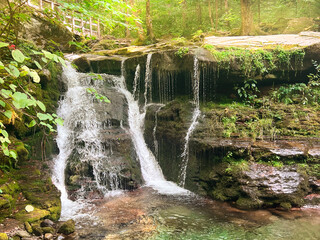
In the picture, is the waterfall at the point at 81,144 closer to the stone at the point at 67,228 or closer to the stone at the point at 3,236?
the stone at the point at 67,228

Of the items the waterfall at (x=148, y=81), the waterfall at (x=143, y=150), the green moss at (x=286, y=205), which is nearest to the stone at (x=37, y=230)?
the waterfall at (x=143, y=150)

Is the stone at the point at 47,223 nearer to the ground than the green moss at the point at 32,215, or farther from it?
nearer to the ground

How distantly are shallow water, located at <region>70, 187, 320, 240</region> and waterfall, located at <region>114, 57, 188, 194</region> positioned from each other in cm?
134

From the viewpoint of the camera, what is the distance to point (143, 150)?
9664 millimetres

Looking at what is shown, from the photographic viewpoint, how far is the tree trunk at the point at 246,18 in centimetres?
1239

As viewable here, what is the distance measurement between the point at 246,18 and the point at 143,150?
9078 millimetres

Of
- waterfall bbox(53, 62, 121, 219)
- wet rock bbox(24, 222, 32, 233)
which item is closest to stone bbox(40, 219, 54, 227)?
wet rock bbox(24, 222, 32, 233)

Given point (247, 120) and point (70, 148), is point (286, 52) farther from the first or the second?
point (70, 148)

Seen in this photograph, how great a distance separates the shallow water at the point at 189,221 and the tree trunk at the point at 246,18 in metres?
10.0

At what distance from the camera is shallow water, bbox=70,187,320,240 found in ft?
16.2

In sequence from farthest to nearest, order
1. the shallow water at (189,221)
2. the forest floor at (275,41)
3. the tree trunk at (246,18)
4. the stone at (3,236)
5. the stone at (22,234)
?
1. the tree trunk at (246,18)
2. the forest floor at (275,41)
3. the shallow water at (189,221)
4. the stone at (22,234)
5. the stone at (3,236)

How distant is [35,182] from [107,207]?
1922 mm

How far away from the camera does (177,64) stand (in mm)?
9617

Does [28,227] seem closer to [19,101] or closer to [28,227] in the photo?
[28,227]
